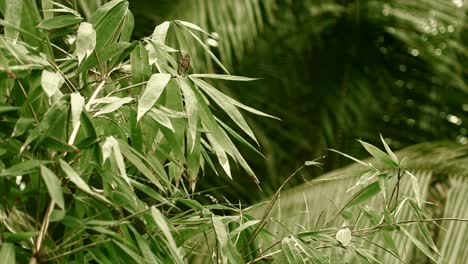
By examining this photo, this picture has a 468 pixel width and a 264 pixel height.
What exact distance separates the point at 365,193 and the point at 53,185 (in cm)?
53

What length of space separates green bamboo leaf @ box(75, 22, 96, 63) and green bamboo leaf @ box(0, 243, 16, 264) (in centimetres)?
24

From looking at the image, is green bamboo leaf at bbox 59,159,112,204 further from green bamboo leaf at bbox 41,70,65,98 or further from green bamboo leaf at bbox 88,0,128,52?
green bamboo leaf at bbox 88,0,128,52

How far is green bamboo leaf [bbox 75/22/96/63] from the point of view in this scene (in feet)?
4.14

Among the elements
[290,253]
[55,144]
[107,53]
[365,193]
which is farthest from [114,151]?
[365,193]

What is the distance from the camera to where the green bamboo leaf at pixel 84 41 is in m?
1.26

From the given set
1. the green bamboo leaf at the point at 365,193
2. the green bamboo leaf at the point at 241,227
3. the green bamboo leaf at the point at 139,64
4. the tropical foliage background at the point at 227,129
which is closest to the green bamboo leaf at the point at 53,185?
the tropical foliage background at the point at 227,129

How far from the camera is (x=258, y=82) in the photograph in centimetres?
327

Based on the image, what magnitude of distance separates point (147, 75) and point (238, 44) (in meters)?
1.55

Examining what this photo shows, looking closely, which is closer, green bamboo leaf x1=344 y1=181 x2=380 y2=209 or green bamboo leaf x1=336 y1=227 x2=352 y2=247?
green bamboo leaf x1=336 y1=227 x2=352 y2=247

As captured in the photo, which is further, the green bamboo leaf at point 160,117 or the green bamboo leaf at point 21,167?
the green bamboo leaf at point 160,117

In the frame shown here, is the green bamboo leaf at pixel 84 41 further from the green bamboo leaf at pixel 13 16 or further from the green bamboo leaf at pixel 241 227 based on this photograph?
the green bamboo leaf at pixel 241 227

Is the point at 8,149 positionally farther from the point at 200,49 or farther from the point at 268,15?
the point at 268,15

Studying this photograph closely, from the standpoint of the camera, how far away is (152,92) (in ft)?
4.08

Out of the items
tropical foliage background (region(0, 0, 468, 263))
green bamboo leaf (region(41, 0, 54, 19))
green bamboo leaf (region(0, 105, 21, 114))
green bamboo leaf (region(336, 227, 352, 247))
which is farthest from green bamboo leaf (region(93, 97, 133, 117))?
green bamboo leaf (region(336, 227, 352, 247))
